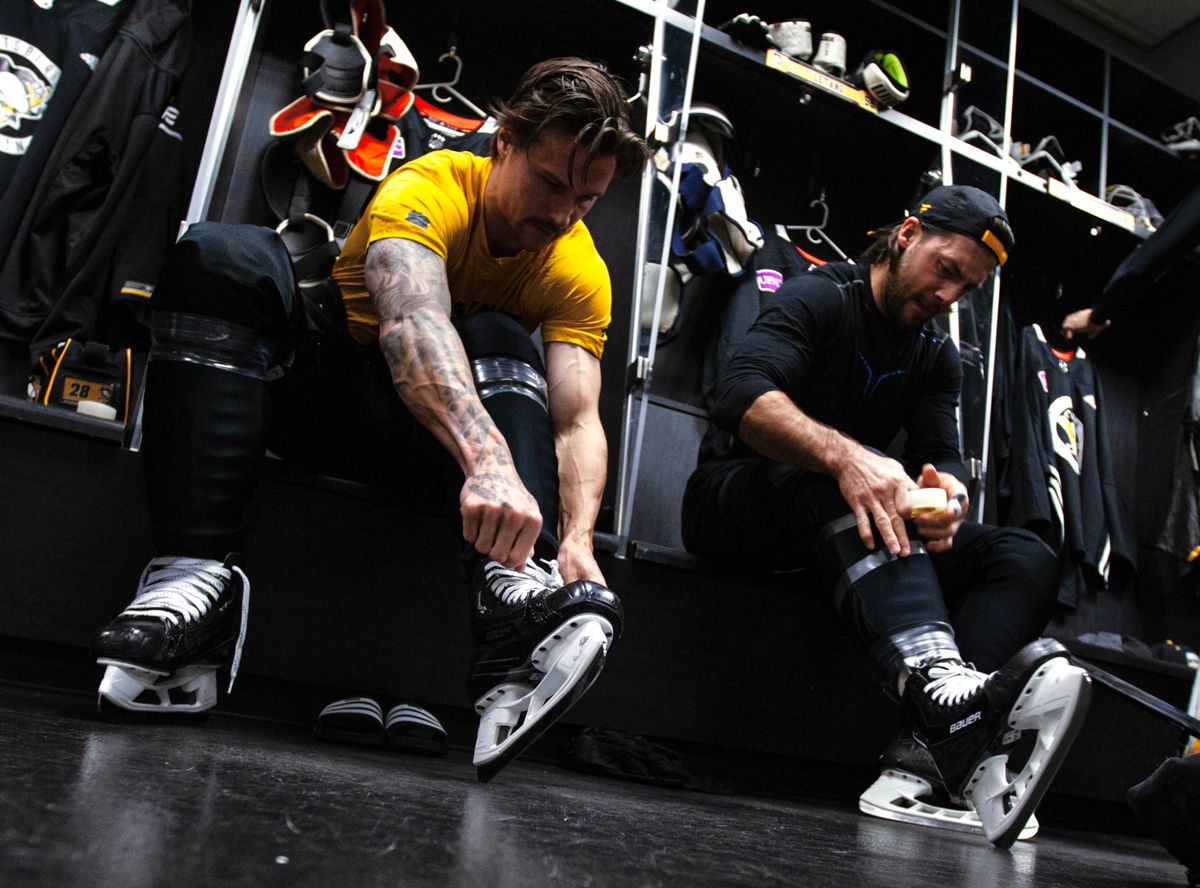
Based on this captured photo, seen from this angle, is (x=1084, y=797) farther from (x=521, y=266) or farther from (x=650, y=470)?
(x=521, y=266)

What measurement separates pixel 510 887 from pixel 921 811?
0.98 m

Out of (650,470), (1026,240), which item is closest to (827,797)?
(650,470)

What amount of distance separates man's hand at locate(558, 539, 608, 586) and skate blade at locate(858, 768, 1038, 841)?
1.76ft

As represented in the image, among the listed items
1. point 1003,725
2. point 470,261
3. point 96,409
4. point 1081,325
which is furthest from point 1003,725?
point 1081,325

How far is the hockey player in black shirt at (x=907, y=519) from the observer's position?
3.18 feet

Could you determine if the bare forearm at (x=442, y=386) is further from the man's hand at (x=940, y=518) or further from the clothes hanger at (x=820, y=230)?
the clothes hanger at (x=820, y=230)

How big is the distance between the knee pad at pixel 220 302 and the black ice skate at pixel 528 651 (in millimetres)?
370

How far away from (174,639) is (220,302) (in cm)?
36

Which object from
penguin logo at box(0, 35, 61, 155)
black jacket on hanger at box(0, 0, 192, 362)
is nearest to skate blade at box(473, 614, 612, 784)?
black jacket on hanger at box(0, 0, 192, 362)

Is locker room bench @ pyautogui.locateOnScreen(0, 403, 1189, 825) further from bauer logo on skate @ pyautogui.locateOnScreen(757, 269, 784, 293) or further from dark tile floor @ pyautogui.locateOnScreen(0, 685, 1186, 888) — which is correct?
bauer logo on skate @ pyautogui.locateOnScreen(757, 269, 784, 293)

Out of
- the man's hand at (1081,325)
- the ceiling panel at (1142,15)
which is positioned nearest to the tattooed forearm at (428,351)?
the man's hand at (1081,325)

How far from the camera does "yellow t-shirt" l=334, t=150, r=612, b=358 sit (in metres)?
1.09

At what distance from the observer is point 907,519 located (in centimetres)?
121

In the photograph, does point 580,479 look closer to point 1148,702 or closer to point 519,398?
point 519,398
